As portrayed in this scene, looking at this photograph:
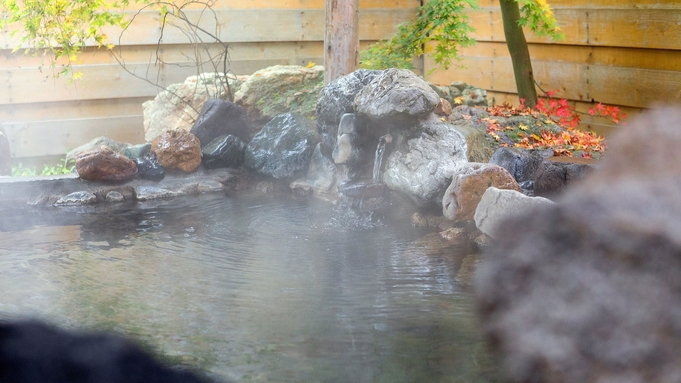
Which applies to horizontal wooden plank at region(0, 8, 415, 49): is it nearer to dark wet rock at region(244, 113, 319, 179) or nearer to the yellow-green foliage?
the yellow-green foliage

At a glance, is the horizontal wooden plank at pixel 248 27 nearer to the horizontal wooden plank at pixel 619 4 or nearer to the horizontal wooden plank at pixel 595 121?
the horizontal wooden plank at pixel 619 4

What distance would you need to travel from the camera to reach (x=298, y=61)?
8.98 m

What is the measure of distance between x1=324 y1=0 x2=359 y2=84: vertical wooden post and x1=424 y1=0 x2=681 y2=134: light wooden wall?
2.48 meters

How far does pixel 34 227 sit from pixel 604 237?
5.15 m

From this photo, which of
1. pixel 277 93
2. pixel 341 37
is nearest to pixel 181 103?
pixel 277 93

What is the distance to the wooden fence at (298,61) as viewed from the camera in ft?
20.9

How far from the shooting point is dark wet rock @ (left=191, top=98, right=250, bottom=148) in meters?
6.89

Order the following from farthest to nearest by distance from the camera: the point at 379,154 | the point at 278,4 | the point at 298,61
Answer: the point at 298,61, the point at 278,4, the point at 379,154

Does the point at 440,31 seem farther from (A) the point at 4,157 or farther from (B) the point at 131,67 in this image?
(A) the point at 4,157

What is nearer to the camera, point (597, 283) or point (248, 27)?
point (597, 283)

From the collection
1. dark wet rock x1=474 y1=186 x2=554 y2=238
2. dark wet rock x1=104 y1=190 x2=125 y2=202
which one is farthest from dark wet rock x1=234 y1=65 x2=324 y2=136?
dark wet rock x1=474 y1=186 x2=554 y2=238

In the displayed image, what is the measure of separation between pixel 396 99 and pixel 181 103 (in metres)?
3.61

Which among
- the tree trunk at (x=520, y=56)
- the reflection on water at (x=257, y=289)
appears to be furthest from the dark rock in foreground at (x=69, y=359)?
the tree trunk at (x=520, y=56)

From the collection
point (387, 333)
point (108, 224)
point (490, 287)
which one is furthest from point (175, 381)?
point (108, 224)
